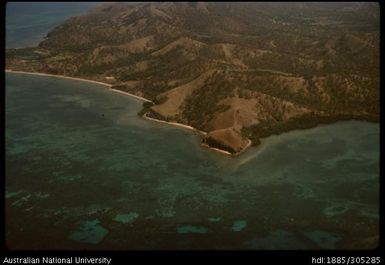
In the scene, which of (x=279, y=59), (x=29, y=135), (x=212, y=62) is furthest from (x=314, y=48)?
(x=29, y=135)

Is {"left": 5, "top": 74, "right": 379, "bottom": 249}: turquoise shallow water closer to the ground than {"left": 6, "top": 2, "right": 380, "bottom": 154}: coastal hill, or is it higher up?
closer to the ground

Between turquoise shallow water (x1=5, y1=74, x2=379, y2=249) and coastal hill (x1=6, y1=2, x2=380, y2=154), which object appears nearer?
turquoise shallow water (x1=5, y1=74, x2=379, y2=249)

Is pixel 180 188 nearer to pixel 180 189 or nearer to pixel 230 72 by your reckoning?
pixel 180 189

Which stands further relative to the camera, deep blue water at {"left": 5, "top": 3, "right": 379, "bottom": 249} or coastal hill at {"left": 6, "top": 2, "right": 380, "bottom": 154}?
coastal hill at {"left": 6, "top": 2, "right": 380, "bottom": 154}

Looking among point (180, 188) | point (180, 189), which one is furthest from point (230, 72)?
point (180, 189)

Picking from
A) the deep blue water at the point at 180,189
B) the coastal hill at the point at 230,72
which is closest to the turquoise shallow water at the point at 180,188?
the deep blue water at the point at 180,189

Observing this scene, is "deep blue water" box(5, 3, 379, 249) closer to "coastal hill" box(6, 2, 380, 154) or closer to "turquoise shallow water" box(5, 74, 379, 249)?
"turquoise shallow water" box(5, 74, 379, 249)

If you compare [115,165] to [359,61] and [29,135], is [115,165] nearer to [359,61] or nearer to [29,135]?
[29,135]

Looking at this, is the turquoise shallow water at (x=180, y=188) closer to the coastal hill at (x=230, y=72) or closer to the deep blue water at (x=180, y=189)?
the deep blue water at (x=180, y=189)

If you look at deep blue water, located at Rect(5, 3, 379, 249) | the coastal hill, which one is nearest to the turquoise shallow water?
deep blue water, located at Rect(5, 3, 379, 249)
